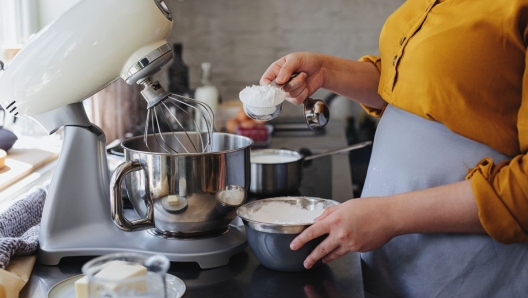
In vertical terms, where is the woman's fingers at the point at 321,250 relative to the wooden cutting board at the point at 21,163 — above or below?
above

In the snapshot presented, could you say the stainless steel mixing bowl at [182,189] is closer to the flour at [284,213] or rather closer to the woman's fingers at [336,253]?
the flour at [284,213]

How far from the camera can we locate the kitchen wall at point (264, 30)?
3170mm

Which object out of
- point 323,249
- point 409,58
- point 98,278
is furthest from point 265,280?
point 409,58

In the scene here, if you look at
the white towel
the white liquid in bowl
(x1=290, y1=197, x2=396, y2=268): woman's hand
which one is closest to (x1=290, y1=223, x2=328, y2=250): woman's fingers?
(x1=290, y1=197, x2=396, y2=268): woman's hand

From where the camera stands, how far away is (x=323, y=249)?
861 mm

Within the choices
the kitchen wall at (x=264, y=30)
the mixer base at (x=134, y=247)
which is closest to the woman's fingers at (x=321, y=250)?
the mixer base at (x=134, y=247)

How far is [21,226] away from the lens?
1.03 metres

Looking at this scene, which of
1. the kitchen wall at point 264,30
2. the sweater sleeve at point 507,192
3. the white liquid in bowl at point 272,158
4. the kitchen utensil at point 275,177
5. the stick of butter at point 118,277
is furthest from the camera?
the kitchen wall at point 264,30

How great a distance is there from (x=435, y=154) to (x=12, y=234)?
712 mm

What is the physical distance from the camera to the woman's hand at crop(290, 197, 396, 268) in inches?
33.4

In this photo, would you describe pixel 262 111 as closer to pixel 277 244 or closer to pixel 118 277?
pixel 277 244

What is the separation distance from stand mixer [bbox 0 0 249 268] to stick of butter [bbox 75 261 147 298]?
223 millimetres

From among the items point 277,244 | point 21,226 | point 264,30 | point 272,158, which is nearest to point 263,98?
point 277,244

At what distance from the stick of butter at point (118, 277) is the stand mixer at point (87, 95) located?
0.73 ft
